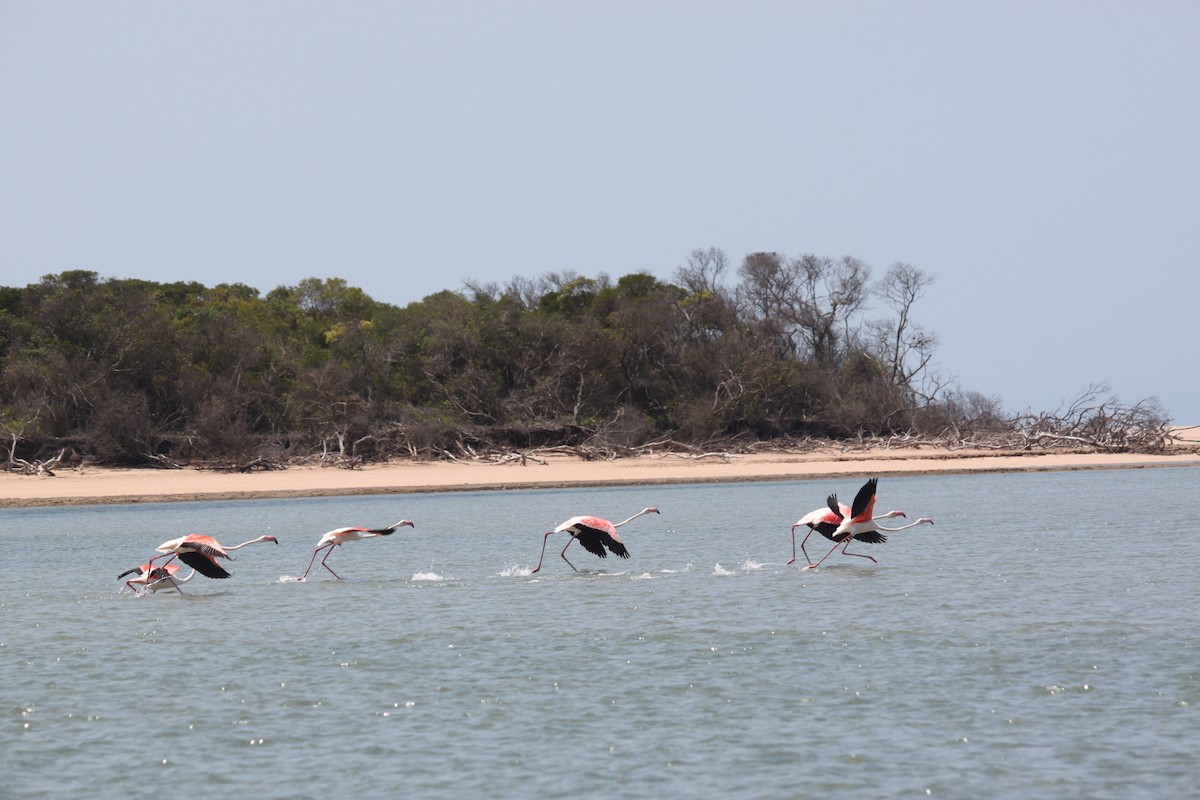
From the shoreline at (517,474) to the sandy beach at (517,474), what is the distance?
1.1 inches

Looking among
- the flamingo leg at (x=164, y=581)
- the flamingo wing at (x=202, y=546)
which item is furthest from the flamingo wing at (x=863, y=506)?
the flamingo leg at (x=164, y=581)

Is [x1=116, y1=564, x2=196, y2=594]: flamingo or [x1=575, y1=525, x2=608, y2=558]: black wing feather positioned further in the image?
[x1=116, y1=564, x2=196, y2=594]: flamingo

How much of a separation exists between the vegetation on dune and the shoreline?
3.11ft

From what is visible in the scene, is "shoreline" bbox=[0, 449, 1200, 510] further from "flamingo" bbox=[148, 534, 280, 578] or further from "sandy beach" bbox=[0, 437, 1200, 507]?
"flamingo" bbox=[148, 534, 280, 578]

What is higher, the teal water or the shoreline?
the shoreline

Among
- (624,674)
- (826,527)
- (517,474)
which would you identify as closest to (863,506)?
(826,527)

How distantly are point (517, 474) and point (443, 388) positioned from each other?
7.10m

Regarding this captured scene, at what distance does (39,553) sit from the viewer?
2172cm

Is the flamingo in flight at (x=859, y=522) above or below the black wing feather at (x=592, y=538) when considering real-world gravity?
above

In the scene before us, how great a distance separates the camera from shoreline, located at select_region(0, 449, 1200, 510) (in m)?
33.3

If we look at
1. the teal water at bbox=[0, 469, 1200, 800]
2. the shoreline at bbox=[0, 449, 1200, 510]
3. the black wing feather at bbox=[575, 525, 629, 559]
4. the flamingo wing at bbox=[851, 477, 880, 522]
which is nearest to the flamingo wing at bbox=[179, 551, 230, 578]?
the teal water at bbox=[0, 469, 1200, 800]

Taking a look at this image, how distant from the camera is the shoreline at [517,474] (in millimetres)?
33312

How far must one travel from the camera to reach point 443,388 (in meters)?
43.1

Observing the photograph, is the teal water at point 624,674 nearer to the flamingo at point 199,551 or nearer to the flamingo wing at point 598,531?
the flamingo at point 199,551
